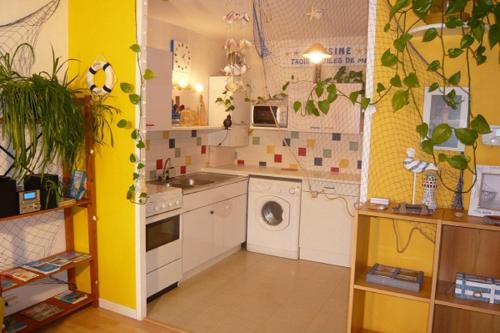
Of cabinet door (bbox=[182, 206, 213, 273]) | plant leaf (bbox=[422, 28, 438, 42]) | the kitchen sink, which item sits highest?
plant leaf (bbox=[422, 28, 438, 42])

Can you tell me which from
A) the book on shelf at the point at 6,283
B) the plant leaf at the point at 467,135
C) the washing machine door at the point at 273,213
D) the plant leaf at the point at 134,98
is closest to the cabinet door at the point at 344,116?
the washing machine door at the point at 273,213

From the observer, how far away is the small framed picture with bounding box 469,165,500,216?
1838 mm

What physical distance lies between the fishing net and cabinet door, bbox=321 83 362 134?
98.6 inches

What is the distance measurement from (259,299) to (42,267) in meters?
1.57

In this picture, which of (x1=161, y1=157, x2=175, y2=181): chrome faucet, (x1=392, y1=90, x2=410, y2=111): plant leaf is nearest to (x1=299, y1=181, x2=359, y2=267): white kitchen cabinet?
(x1=161, y1=157, x2=175, y2=181): chrome faucet

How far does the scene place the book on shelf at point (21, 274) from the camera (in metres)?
2.34

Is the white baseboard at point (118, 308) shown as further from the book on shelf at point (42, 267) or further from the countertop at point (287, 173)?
the countertop at point (287, 173)

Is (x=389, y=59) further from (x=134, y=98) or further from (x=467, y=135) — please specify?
(x=134, y=98)

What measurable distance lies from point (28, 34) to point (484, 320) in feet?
10.1

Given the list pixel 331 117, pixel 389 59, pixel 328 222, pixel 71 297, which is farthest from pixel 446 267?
pixel 71 297

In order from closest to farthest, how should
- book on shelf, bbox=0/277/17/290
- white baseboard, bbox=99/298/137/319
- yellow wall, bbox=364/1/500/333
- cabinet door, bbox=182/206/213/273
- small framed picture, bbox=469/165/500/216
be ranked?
small framed picture, bbox=469/165/500/216 → yellow wall, bbox=364/1/500/333 → book on shelf, bbox=0/277/17/290 → white baseboard, bbox=99/298/137/319 → cabinet door, bbox=182/206/213/273

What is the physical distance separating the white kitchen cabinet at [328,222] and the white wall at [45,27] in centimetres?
247

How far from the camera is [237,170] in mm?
4293

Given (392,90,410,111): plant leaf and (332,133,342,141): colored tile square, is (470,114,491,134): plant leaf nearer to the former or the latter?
(392,90,410,111): plant leaf
